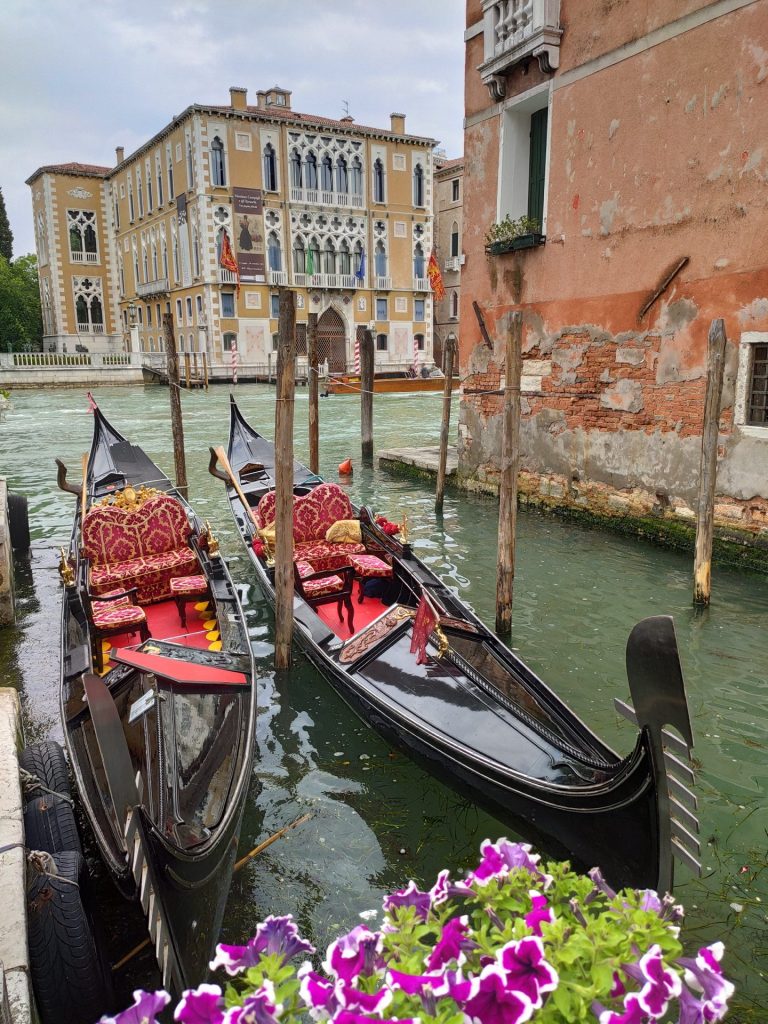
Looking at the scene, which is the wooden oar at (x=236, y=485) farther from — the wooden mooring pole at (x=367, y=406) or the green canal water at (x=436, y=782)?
the wooden mooring pole at (x=367, y=406)

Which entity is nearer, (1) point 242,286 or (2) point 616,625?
(2) point 616,625

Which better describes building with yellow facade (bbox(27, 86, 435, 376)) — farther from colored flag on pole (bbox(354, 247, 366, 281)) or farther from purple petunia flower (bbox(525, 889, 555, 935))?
purple petunia flower (bbox(525, 889, 555, 935))

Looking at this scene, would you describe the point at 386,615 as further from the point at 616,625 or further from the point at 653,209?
the point at 653,209

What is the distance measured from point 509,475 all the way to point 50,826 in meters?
2.58

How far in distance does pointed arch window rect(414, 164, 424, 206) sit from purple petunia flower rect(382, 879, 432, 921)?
26.6 metres

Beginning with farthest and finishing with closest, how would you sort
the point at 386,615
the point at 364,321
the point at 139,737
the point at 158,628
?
the point at 364,321
the point at 158,628
the point at 386,615
the point at 139,737

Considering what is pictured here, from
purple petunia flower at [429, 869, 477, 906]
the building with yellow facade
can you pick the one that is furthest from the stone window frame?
the building with yellow facade

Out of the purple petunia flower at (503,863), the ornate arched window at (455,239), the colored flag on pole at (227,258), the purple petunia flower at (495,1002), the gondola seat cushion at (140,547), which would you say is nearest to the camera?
the purple petunia flower at (495,1002)

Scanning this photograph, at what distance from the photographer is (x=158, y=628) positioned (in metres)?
3.53

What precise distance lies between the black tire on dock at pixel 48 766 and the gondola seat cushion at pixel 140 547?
1.29 metres

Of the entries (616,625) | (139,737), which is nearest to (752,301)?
(616,625)

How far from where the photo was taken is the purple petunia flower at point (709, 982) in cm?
80

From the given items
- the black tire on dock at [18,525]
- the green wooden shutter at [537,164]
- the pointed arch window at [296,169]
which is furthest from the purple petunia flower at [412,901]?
the pointed arch window at [296,169]

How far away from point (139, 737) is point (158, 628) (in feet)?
4.62
